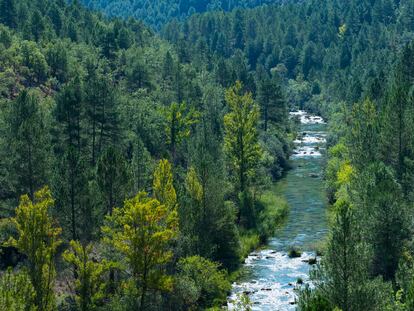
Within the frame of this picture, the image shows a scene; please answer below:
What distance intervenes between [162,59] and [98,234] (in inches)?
4123

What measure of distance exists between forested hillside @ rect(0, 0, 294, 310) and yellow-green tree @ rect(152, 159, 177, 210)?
0.11 metres

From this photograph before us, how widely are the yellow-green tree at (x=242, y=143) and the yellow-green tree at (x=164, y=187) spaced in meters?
32.8

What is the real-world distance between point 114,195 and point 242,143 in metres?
36.0

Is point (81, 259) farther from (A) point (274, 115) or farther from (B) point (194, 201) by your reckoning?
(A) point (274, 115)

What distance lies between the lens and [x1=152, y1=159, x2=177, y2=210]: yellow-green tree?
57906 millimetres

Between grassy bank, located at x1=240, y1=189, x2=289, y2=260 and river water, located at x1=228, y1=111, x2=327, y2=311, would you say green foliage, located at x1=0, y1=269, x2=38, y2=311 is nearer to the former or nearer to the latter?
river water, located at x1=228, y1=111, x2=327, y2=311

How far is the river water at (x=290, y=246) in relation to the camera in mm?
64312

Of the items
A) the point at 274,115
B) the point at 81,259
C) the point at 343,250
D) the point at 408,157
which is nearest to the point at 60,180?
the point at 81,259

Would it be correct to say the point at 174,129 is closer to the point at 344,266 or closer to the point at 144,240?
the point at 144,240

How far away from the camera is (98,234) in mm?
58719

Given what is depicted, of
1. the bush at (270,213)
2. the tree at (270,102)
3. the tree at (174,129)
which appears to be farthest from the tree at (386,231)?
the tree at (270,102)

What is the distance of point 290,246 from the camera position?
7856cm

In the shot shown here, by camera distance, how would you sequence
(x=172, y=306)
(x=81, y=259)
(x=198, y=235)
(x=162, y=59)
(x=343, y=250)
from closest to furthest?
(x=343, y=250)
(x=81, y=259)
(x=172, y=306)
(x=198, y=235)
(x=162, y=59)

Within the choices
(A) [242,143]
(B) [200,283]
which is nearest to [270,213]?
(A) [242,143]
